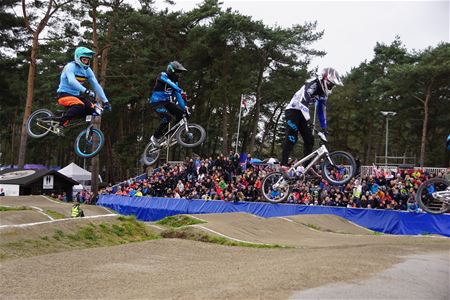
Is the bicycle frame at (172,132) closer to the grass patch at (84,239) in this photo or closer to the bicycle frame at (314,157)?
the bicycle frame at (314,157)

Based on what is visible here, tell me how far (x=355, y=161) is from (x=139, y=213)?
63.5 feet

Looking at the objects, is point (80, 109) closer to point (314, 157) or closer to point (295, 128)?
point (295, 128)

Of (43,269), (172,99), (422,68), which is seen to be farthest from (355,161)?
(422,68)

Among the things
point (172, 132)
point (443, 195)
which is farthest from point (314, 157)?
point (172, 132)

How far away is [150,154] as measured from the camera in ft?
44.4

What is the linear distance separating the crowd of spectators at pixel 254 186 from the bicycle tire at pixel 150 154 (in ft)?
24.0

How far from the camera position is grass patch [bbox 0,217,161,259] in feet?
40.9

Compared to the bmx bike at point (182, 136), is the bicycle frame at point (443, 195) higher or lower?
lower

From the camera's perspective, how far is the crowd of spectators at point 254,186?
2033cm

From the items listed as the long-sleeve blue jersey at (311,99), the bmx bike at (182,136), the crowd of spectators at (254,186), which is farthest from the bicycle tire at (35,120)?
the crowd of spectators at (254,186)

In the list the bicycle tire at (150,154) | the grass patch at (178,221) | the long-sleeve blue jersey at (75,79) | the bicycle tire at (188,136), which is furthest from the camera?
the grass patch at (178,221)

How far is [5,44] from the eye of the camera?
104ft

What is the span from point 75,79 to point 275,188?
241 inches

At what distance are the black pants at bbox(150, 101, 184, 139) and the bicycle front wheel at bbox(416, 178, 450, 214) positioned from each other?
6962 millimetres
